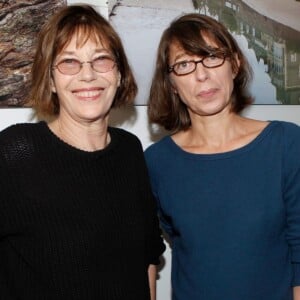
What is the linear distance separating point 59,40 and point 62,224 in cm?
51

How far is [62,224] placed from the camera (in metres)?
1.17

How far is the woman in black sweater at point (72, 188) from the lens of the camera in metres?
1.15

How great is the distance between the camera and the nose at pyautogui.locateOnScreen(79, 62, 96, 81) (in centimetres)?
120

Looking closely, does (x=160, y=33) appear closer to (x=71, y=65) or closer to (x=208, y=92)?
(x=208, y=92)

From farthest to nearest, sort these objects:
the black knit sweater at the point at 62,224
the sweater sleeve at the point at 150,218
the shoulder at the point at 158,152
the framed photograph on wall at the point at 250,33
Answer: the framed photograph on wall at the point at 250,33 < the shoulder at the point at 158,152 < the sweater sleeve at the point at 150,218 < the black knit sweater at the point at 62,224

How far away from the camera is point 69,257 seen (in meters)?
1.17

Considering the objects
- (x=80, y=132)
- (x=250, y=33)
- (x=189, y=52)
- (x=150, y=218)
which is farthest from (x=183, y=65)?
(x=250, y=33)

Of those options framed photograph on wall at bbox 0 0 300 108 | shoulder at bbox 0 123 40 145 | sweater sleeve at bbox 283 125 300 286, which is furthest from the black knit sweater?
sweater sleeve at bbox 283 125 300 286

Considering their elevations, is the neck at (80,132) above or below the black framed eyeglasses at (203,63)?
below

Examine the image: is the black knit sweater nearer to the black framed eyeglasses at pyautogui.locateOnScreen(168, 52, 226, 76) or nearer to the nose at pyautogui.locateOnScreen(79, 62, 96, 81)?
the nose at pyautogui.locateOnScreen(79, 62, 96, 81)

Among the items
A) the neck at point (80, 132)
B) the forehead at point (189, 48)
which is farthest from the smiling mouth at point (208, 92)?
the neck at point (80, 132)

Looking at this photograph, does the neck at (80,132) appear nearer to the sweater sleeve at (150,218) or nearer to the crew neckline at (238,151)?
the sweater sleeve at (150,218)

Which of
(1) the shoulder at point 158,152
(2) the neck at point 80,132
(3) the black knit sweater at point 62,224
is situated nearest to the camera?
(3) the black knit sweater at point 62,224

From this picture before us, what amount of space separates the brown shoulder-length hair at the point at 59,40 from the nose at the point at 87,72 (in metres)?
0.06
